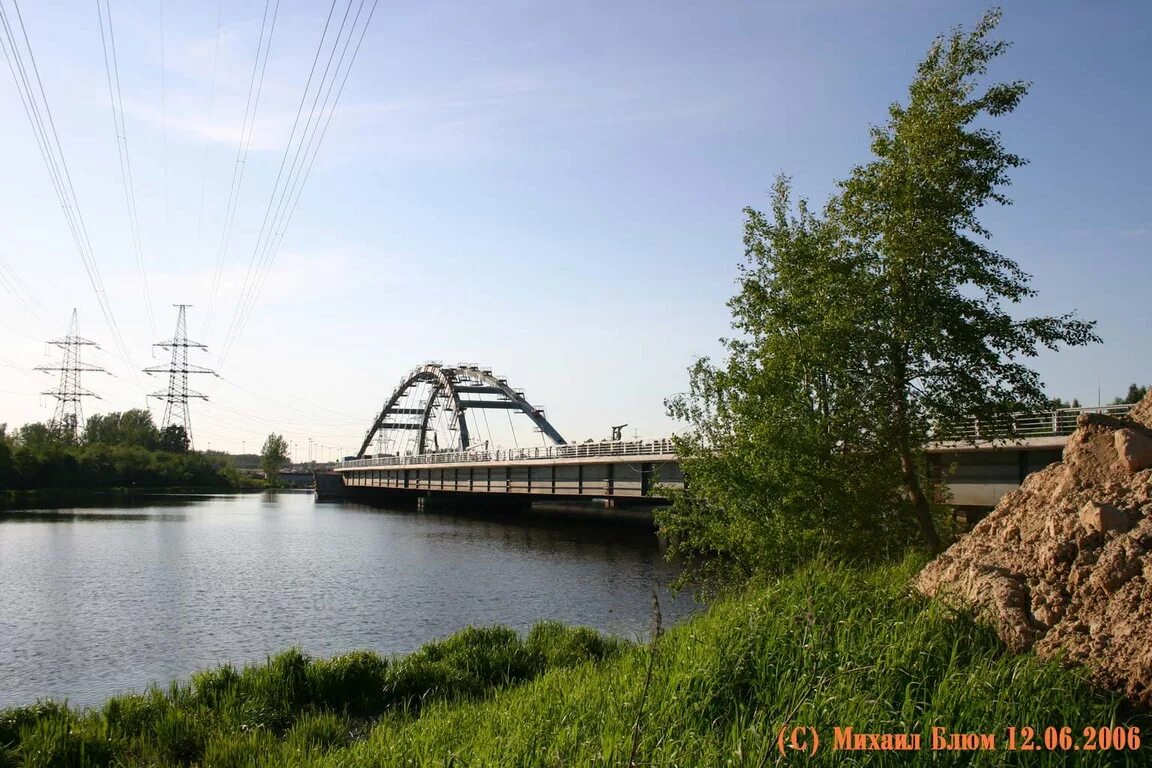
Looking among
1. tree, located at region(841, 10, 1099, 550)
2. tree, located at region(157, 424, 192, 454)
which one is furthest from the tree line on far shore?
tree, located at region(841, 10, 1099, 550)

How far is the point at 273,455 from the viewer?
7047 inches

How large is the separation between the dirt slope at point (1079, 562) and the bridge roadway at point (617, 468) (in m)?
6.73

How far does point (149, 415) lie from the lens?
166 m

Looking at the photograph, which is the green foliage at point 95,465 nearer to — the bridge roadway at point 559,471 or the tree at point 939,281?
the bridge roadway at point 559,471

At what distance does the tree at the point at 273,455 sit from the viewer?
171 meters

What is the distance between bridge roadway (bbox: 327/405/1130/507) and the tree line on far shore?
2343 centimetres

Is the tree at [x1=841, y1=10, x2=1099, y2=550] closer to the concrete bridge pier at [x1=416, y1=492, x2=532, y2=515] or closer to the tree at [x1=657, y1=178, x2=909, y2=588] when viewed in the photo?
the tree at [x1=657, y1=178, x2=909, y2=588]

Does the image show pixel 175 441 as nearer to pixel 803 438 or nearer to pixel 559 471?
pixel 559 471

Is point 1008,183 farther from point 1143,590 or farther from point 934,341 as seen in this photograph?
point 1143,590

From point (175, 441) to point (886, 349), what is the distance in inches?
5717

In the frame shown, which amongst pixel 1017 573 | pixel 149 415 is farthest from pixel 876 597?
pixel 149 415

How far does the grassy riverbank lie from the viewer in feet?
22.5

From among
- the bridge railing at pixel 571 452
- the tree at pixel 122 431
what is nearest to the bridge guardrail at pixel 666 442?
the bridge railing at pixel 571 452

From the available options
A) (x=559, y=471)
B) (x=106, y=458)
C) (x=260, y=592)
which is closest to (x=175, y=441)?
(x=106, y=458)
